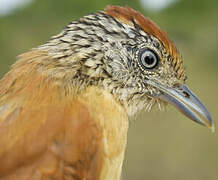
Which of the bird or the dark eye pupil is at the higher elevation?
the dark eye pupil

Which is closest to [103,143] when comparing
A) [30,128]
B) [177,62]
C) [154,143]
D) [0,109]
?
[30,128]

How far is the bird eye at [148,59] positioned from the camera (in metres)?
3.75

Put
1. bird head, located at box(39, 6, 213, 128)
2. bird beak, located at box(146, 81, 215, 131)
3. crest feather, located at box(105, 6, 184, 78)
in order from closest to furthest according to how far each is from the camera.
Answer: bird head, located at box(39, 6, 213, 128)
crest feather, located at box(105, 6, 184, 78)
bird beak, located at box(146, 81, 215, 131)

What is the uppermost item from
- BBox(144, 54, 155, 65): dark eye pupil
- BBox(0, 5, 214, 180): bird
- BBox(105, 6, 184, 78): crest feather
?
BBox(105, 6, 184, 78): crest feather

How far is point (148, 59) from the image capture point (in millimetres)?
3777

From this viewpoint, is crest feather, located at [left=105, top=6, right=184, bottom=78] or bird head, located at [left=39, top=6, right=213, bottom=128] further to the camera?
crest feather, located at [left=105, top=6, right=184, bottom=78]

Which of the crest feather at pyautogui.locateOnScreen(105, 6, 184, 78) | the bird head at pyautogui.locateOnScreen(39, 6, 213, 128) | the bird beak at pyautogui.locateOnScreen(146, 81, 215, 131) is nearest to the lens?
the bird head at pyautogui.locateOnScreen(39, 6, 213, 128)

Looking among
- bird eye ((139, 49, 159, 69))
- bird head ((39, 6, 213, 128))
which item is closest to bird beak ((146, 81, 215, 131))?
bird head ((39, 6, 213, 128))

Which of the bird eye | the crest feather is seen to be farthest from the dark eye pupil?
the crest feather

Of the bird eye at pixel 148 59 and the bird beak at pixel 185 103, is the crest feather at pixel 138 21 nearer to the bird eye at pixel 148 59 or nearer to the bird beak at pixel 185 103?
the bird eye at pixel 148 59

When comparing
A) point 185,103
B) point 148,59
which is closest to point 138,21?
point 148,59

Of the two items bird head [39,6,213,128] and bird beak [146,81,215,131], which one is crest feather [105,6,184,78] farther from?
bird beak [146,81,215,131]

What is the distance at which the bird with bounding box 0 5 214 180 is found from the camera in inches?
122

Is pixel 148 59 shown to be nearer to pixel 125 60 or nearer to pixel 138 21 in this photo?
pixel 125 60
